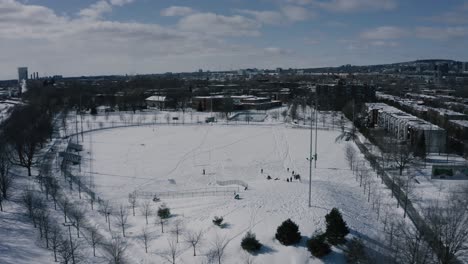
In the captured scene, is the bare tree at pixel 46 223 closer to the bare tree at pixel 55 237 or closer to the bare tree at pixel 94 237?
the bare tree at pixel 55 237

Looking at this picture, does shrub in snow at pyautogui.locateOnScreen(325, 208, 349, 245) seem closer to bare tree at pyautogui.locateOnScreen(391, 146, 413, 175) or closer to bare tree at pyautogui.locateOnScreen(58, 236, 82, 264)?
bare tree at pyautogui.locateOnScreen(58, 236, 82, 264)

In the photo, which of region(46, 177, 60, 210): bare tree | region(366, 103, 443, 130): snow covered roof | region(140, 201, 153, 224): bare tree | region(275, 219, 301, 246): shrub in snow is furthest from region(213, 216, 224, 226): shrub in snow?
region(366, 103, 443, 130): snow covered roof

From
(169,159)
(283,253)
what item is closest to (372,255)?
(283,253)

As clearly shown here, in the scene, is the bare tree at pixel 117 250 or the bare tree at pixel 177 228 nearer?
the bare tree at pixel 117 250

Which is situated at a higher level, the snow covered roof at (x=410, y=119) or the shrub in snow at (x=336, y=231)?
the snow covered roof at (x=410, y=119)

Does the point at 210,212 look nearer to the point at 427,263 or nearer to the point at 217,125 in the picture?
the point at 427,263

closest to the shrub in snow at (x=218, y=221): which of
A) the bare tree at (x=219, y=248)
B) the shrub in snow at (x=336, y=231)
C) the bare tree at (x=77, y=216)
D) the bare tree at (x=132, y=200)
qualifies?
the bare tree at (x=219, y=248)
